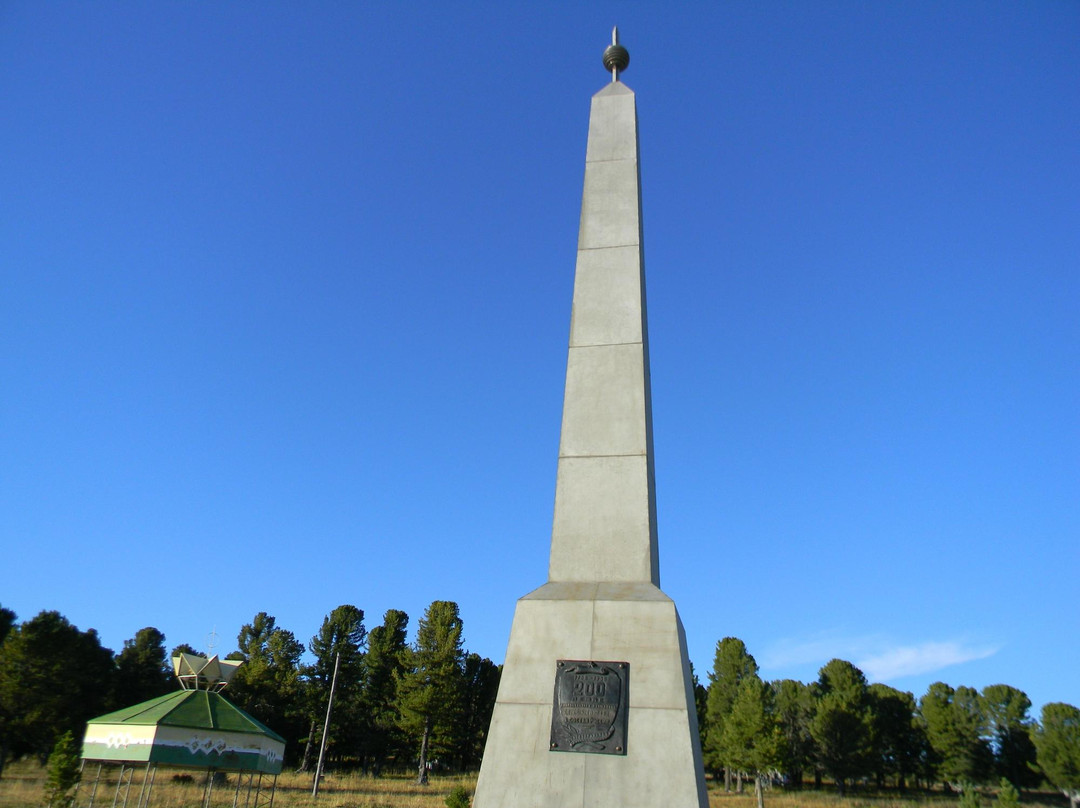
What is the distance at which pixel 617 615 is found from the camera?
7.43 metres

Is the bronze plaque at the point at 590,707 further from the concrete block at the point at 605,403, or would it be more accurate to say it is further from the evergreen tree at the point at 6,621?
the evergreen tree at the point at 6,621

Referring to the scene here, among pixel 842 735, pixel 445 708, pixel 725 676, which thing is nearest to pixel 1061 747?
pixel 842 735

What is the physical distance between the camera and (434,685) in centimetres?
4922

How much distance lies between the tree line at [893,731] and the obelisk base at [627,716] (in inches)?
1804

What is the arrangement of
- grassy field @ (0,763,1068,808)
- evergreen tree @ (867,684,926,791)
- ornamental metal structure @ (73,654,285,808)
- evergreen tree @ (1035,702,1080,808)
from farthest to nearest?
evergreen tree @ (867,684,926,791)
evergreen tree @ (1035,702,1080,808)
grassy field @ (0,763,1068,808)
ornamental metal structure @ (73,654,285,808)

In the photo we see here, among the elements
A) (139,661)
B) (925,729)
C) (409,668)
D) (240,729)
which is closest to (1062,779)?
(925,729)

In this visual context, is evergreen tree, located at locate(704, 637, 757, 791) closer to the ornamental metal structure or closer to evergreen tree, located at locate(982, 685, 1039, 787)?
evergreen tree, located at locate(982, 685, 1039, 787)

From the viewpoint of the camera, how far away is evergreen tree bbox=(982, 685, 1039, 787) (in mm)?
61000

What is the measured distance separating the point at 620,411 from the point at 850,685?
2539 inches

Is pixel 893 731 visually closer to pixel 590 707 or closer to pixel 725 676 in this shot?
pixel 725 676

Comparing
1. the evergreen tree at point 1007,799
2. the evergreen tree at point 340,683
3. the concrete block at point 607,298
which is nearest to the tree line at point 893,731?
the evergreen tree at point 1007,799

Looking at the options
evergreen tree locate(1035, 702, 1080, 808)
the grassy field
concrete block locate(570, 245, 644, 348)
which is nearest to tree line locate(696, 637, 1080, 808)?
evergreen tree locate(1035, 702, 1080, 808)

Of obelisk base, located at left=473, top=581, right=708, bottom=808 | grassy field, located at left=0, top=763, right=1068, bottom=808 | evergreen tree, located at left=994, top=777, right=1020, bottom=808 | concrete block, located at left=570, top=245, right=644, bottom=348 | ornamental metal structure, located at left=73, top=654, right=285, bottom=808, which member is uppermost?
concrete block, located at left=570, top=245, right=644, bottom=348

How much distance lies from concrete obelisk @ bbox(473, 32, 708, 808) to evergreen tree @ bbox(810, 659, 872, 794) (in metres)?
56.9
